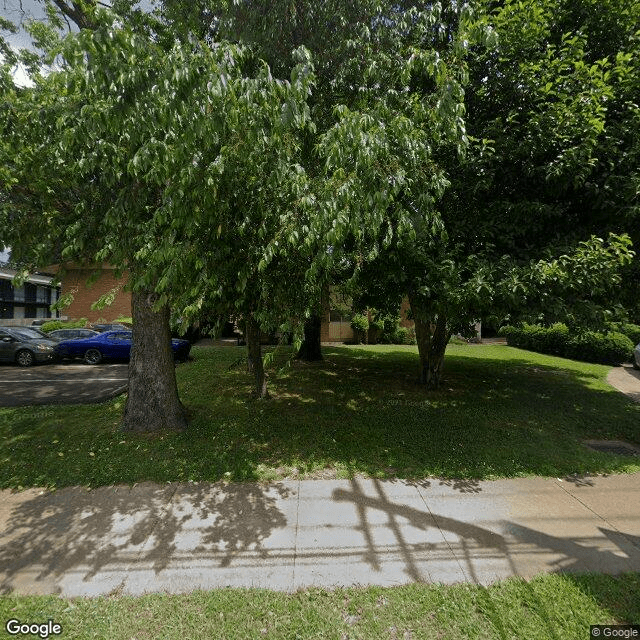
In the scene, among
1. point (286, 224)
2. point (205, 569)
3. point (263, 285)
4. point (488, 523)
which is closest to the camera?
point (205, 569)

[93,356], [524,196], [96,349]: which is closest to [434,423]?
[524,196]

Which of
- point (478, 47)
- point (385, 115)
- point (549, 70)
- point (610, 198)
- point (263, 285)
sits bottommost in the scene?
point (263, 285)

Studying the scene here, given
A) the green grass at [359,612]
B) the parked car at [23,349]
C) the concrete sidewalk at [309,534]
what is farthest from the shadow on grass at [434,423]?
the parked car at [23,349]

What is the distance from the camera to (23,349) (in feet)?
44.1

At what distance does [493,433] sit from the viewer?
651cm

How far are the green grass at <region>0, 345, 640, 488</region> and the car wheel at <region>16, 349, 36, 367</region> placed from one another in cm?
701

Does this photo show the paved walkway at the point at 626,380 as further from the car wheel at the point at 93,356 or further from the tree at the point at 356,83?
the car wheel at the point at 93,356

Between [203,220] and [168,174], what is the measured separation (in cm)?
51

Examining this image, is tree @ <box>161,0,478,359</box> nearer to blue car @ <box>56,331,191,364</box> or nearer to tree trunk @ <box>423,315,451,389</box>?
tree trunk @ <box>423,315,451,389</box>

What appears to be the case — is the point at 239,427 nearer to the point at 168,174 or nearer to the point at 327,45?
the point at 168,174

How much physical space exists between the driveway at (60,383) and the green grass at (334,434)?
0.92 m

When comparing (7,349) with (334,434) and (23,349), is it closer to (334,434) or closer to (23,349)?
(23,349)

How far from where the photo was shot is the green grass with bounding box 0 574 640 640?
2.72 m

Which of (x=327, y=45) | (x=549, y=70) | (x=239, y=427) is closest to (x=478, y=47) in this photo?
(x=549, y=70)
